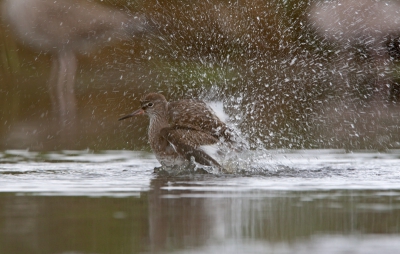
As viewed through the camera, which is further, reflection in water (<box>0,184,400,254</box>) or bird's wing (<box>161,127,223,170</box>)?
bird's wing (<box>161,127,223,170</box>)

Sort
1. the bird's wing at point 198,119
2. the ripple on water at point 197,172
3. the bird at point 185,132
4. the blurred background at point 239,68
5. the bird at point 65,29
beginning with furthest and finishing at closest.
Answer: the bird at point 65,29, the blurred background at point 239,68, the bird's wing at point 198,119, the bird at point 185,132, the ripple on water at point 197,172

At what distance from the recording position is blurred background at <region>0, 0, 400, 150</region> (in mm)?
10539

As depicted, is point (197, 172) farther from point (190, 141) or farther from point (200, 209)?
point (200, 209)

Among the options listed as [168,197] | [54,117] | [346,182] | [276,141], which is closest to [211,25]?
[54,117]

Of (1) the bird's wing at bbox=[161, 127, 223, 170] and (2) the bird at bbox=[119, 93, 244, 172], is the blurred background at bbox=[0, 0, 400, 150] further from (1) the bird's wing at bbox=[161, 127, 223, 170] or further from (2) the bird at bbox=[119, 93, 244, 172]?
(1) the bird's wing at bbox=[161, 127, 223, 170]

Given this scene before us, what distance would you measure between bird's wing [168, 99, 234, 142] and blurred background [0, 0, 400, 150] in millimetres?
1892

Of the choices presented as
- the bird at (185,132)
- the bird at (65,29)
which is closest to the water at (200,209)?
the bird at (185,132)

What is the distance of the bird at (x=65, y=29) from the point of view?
11.7m

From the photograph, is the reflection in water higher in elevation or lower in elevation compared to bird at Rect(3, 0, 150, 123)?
lower

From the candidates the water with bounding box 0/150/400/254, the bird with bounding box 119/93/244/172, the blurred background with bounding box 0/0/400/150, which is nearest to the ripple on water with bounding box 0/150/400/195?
the water with bounding box 0/150/400/254

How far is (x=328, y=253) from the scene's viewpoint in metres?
3.34

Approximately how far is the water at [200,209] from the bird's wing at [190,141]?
28 centimetres

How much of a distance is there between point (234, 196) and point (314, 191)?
53cm

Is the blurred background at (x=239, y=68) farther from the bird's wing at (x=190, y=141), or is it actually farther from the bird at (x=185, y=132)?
the bird's wing at (x=190, y=141)
